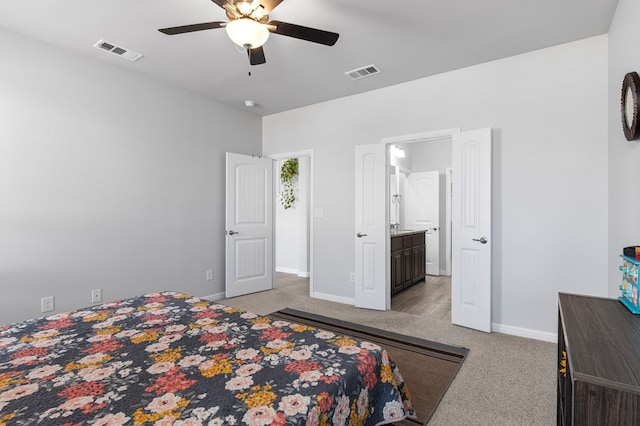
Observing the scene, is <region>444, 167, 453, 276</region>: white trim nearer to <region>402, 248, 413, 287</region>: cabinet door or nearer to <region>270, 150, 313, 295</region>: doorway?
<region>402, 248, 413, 287</region>: cabinet door

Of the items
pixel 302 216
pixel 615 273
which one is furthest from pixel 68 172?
pixel 615 273

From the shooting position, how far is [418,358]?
105 inches

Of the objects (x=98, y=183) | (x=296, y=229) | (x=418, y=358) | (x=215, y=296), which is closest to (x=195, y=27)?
(x=98, y=183)

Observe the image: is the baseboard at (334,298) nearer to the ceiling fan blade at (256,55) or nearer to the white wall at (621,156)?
the white wall at (621,156)

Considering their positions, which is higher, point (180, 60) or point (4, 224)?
point (180, 60)

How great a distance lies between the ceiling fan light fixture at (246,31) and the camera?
1.95 m

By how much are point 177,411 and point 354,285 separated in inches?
136

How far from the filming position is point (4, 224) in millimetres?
2764

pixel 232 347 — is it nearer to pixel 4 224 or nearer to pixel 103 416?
pixel 103 416

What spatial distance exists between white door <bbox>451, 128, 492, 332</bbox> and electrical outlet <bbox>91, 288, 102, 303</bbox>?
3.70m

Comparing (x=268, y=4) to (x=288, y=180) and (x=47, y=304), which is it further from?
(x=288, y=180)

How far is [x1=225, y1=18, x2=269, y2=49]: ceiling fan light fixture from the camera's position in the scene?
195cm

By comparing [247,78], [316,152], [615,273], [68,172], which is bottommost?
[615,273]

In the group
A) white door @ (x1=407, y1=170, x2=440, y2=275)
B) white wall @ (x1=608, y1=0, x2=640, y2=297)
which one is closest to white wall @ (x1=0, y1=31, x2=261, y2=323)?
white door @ (x1=407, y1=170, x2=440, y2=275)
